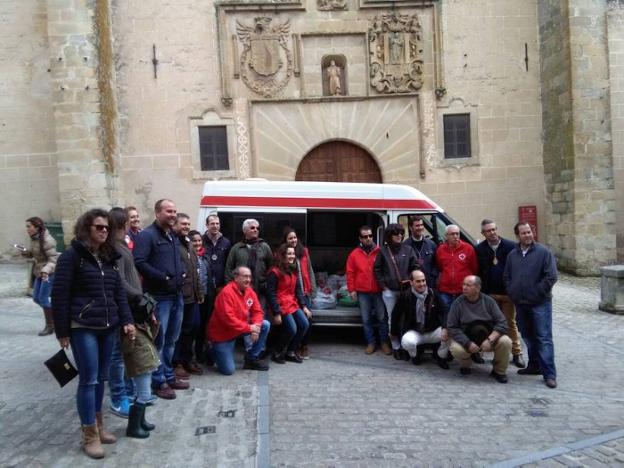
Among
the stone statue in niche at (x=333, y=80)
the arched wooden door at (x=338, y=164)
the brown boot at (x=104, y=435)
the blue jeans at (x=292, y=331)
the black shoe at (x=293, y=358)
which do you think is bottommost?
the black shoe at (x=293, y=358)

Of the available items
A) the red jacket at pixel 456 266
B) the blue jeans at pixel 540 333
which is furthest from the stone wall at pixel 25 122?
the blue jeans at pixel 540 333

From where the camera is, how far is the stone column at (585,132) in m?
13.1

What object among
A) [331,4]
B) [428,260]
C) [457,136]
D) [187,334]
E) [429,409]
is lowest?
[429,409]

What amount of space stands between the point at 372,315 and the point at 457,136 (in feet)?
26.7

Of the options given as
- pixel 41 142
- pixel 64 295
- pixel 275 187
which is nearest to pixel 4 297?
pixel 41 142

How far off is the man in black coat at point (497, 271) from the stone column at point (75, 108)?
29.1 ft

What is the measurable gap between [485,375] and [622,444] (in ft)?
6.60

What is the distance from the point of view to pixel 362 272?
7410 millimetres

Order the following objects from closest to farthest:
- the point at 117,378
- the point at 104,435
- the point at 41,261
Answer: the point at 104,435 < the point at 117,378 < the point at 41,261

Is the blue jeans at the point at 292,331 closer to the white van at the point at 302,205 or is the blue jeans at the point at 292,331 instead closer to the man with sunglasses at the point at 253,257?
the man with sunglasses at the point at 253,257

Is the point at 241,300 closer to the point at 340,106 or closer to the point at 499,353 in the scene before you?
the point at 499,353

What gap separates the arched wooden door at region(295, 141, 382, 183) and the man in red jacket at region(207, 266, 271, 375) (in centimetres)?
809

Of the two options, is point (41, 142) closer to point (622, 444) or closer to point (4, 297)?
point (4, 297)

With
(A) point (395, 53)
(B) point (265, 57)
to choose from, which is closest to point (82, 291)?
(B) point (265, 57)
